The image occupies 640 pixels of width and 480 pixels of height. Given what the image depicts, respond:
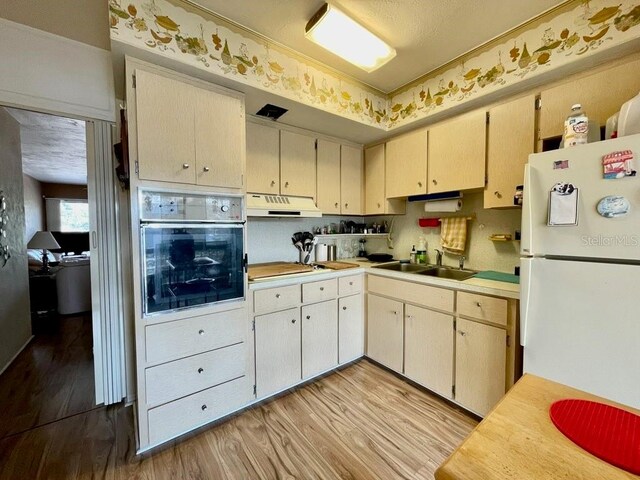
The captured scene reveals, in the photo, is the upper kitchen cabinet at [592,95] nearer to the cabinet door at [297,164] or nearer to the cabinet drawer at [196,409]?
the cabinet door at [297,164]

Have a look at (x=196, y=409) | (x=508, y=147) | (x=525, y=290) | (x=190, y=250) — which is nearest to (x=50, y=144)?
(x=190, y=250)

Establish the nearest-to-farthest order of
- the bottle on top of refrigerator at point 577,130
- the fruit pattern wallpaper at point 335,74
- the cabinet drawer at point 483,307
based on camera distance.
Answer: the bottle on top of refrigerator at point 577,130
the fruit pattern wallpaper at point 335,74
the cabinet drawer at point 483,307

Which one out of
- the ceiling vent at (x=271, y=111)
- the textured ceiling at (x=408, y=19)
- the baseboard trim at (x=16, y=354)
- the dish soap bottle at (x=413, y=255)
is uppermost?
the textured ceiling at (x=408, y=19)

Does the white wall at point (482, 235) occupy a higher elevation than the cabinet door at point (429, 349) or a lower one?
higher

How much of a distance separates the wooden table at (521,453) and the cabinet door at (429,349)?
130 cm

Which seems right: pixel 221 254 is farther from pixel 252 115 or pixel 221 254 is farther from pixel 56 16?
pixel 56 16

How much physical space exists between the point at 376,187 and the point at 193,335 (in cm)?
223

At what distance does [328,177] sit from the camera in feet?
9.10

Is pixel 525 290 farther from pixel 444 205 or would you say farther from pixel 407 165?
pixel 407 165

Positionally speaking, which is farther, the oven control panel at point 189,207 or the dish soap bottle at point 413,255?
the dish soap bottle at point 413,255

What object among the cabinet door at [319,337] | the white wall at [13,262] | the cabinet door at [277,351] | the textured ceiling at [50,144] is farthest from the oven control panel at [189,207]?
the white wall at [13,262]

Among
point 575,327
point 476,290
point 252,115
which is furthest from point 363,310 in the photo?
point 252,115

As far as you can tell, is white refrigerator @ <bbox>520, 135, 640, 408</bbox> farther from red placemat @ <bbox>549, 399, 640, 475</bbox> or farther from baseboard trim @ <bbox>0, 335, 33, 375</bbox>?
baseboard trim @ <bbox>0, 335, 33, 375</bbox>

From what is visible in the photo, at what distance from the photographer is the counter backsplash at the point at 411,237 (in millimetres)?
2215
